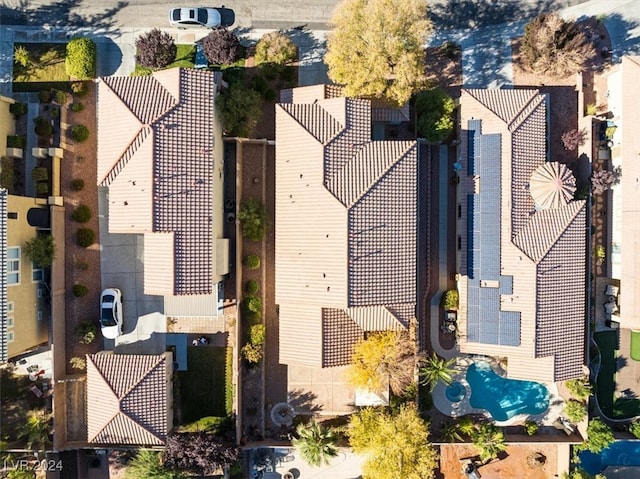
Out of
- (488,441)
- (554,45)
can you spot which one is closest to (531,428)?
(488,441)

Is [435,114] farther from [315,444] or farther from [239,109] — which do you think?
[315,444]

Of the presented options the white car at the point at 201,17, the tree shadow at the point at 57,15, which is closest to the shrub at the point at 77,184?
the tree shadow at the point at 57,15

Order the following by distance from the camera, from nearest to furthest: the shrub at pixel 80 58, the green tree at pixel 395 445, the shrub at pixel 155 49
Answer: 1. the green tree at pixel 395 445
2. the shrub at pixel 155 49
3. the shrub at pixel 80 58

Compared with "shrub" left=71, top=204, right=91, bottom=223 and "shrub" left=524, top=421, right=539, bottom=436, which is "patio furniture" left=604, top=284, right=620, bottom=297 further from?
"shrub" left=71, top=204, right=91, bottom=223

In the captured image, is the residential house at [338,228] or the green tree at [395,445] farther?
the green tree at [395,445]

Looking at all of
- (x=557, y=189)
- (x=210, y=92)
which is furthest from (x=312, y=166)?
(x=557, y=189)

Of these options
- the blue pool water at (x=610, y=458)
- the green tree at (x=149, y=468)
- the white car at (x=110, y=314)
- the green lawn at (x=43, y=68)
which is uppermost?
the green lawn at (x=43, y=68)

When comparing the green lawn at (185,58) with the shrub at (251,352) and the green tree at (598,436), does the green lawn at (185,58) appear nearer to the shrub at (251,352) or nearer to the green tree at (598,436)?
the shrub at (251,352)

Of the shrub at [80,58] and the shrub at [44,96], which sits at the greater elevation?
the shrub at [80,58]
